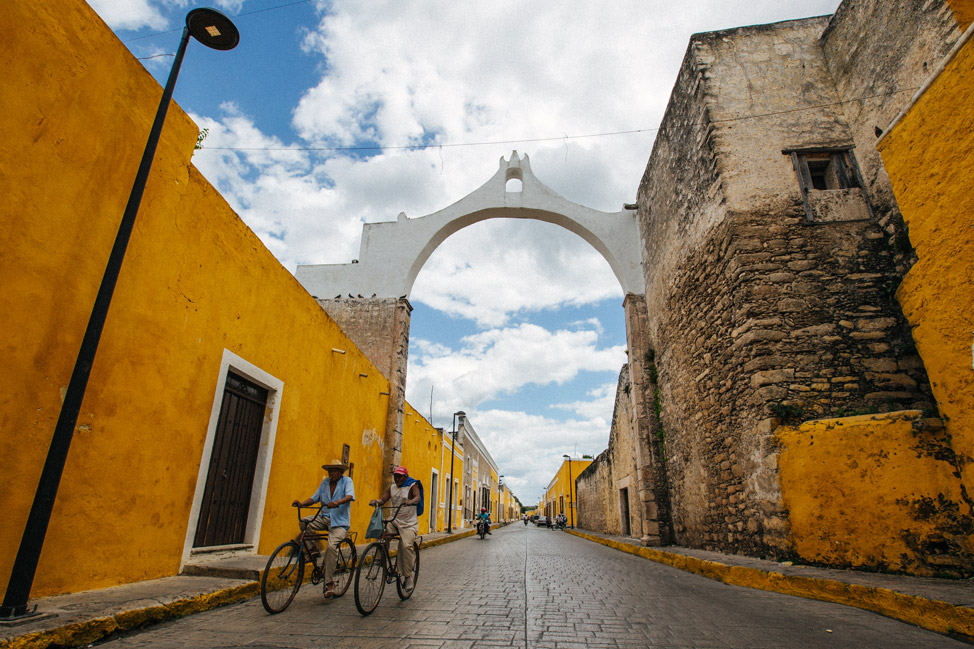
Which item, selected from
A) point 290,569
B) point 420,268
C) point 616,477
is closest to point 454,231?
point 420,268

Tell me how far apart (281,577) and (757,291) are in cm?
630

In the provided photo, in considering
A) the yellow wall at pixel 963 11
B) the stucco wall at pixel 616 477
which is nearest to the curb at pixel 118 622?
the stucco wall at pixel 616 477

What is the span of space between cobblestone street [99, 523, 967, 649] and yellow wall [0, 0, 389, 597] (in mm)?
1001

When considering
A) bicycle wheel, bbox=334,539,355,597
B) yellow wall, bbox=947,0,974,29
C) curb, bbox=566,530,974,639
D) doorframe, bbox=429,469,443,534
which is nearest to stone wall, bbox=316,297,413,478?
bicycle wheel, bbox=334,539,355,597

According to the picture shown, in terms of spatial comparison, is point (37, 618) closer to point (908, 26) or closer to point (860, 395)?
point (860, 395)

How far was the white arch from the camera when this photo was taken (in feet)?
41.1

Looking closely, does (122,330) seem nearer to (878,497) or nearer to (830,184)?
(878,497)

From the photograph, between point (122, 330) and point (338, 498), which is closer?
point (122, 330)

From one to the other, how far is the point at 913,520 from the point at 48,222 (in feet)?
23.7

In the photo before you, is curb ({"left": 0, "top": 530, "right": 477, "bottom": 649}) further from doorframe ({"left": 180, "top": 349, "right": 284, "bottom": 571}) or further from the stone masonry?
the stone masonry

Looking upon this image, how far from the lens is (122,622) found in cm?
279

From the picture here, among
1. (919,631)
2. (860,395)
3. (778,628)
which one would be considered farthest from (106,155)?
(860,395)

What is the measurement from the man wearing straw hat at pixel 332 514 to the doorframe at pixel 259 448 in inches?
40.8

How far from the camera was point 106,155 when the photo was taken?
3.66 meters
